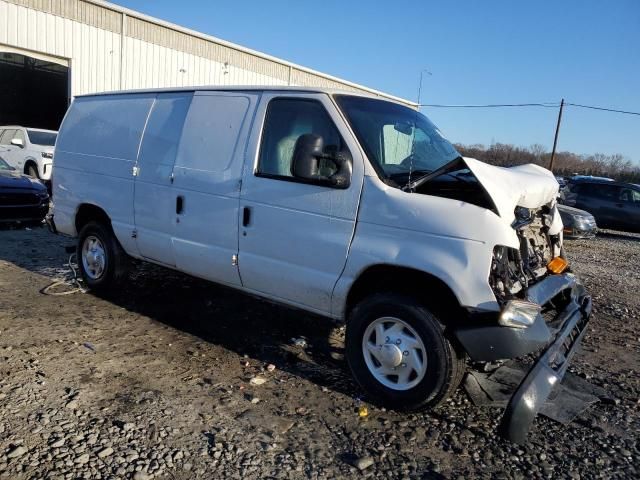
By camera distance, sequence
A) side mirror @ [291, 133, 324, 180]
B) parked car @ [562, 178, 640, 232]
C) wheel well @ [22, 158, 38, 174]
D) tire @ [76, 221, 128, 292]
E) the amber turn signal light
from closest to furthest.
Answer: side mirror @ [291, 133, 324, 180]
the amber turn signal light
tire @ [76, 221, 128, 292]
wheel well @ [22, 158, 38, 174]
parked car @ [562, 178, 640, 232]

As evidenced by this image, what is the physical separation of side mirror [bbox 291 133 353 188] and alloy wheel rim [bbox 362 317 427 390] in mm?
993

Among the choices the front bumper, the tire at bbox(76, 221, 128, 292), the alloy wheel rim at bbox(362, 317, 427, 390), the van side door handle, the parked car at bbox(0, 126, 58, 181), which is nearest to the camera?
the front bumper

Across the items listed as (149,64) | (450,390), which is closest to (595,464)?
(450,390)

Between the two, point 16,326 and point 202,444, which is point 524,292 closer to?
point 202,444

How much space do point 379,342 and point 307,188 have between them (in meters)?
1.20

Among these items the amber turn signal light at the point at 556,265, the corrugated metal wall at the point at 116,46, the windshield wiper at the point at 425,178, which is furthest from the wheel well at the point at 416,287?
the corrugated metal wall at the point at 116,46

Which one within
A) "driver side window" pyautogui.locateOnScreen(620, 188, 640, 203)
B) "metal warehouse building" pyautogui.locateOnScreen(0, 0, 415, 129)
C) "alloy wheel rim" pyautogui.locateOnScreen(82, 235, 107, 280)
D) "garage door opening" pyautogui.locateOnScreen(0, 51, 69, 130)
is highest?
"metal warehouse building" pyautogui.locateOnScreen(0, 0, 415, 129)

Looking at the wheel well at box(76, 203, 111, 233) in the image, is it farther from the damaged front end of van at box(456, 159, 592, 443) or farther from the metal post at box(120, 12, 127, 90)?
the metal post at box(120, 12, 127, 90)

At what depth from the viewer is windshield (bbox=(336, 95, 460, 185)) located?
3795 millimetres

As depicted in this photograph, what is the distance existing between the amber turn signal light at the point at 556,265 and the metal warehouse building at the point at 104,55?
9.52 m

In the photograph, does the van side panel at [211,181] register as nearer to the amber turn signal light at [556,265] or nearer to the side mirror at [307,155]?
the side mirror at [307,155]

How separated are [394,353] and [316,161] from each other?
1386 millimetres

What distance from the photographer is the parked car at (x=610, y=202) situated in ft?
52.9

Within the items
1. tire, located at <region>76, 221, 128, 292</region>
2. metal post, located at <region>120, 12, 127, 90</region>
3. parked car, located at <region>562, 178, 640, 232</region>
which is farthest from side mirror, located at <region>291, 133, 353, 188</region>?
metal post, located at <region>120, 12, 127, 90</region>
